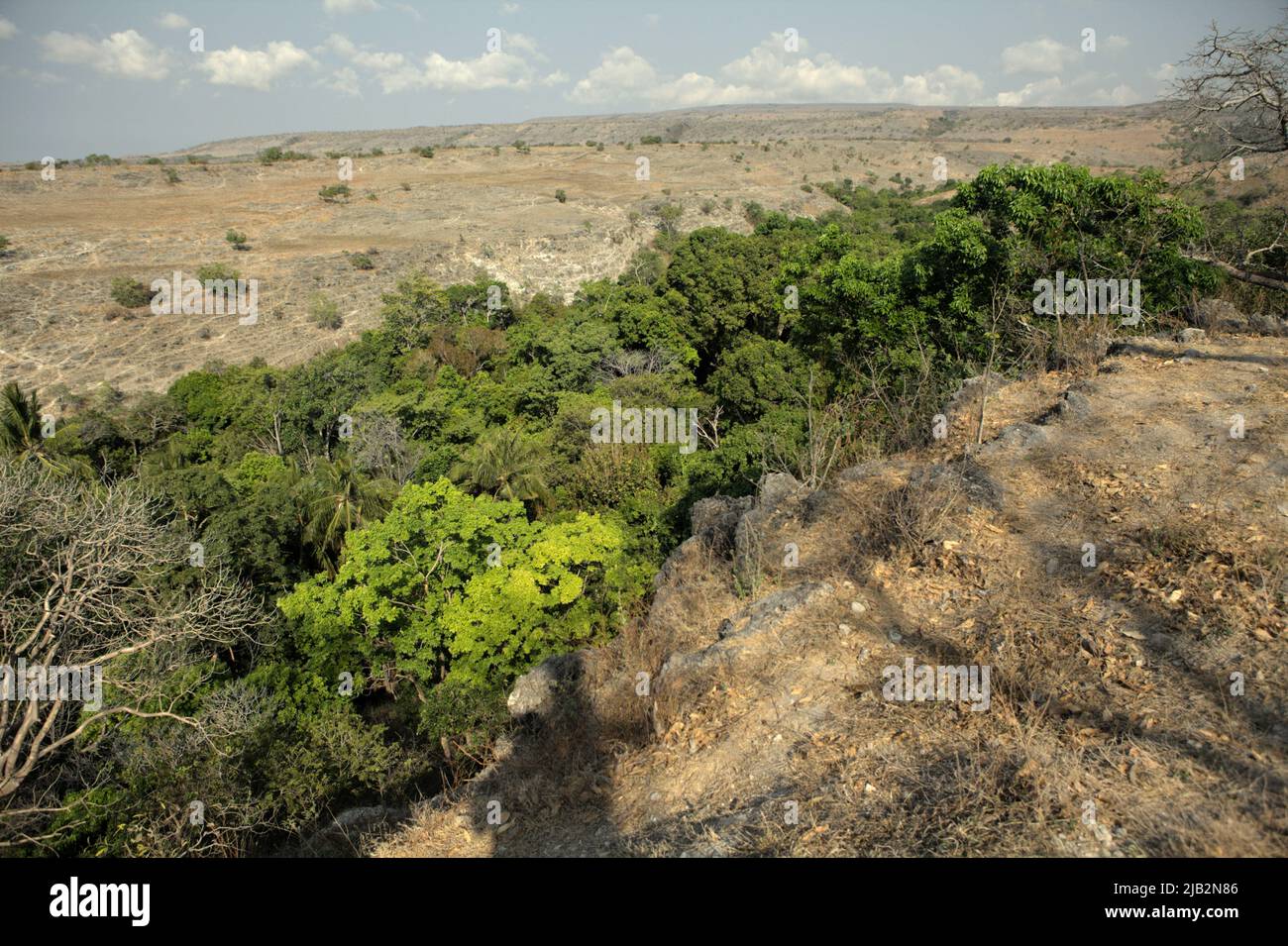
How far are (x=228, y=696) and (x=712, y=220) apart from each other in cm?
4879

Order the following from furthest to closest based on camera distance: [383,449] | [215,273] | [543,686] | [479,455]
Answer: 1. [215,273]
2. [383,449]
3. [479,455]
4. [543,686]

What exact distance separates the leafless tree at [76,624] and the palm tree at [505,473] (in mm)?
9148

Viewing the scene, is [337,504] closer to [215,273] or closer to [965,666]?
[965,666]

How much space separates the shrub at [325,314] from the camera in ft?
125

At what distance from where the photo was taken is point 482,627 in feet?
37.4

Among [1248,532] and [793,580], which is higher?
[1248,532]

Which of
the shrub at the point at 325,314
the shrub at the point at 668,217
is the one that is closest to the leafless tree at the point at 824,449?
the shrub at the point at 325,314

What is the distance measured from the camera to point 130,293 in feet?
123

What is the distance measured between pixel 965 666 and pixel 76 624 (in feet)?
34.9

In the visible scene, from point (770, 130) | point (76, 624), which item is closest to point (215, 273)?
point (76, 624)

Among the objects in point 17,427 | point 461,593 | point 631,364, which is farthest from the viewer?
point 631,364

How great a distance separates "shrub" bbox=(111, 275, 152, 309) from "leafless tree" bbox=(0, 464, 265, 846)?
110 feet
